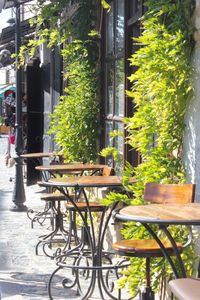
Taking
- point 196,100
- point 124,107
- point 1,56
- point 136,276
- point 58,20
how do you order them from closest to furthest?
point 196,100, point 136,276, point 124,107, point 58,20, point 1,56

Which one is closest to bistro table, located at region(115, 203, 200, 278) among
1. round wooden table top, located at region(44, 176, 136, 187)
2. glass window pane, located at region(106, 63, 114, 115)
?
round wooden table top, located at region(44, 176, 136, 187)

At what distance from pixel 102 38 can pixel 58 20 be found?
1.03 metres

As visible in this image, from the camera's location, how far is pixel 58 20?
31.2ft

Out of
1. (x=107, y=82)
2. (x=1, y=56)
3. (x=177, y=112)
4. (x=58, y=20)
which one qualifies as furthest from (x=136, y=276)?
(x=1, y=56)

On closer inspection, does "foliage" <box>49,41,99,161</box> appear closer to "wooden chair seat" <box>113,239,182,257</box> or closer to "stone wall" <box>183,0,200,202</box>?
"stone wall" <box>183,0,200,202</box>

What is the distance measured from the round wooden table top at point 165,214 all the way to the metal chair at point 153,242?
0.24 meters

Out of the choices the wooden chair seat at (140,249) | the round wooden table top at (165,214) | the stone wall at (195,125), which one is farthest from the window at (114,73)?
the round wooden table top at (165,214)

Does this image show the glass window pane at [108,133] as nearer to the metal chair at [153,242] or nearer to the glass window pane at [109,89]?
the glass window pane at [109,89]

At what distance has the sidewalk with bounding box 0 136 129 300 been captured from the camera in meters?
5.75

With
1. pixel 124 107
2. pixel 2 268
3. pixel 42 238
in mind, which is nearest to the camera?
pixel 2 268

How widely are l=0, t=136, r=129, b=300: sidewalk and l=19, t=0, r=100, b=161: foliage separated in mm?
1268

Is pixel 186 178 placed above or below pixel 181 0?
below

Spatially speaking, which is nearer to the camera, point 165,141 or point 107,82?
point 165,141

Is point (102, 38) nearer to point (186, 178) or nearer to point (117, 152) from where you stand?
point (117, 152)
